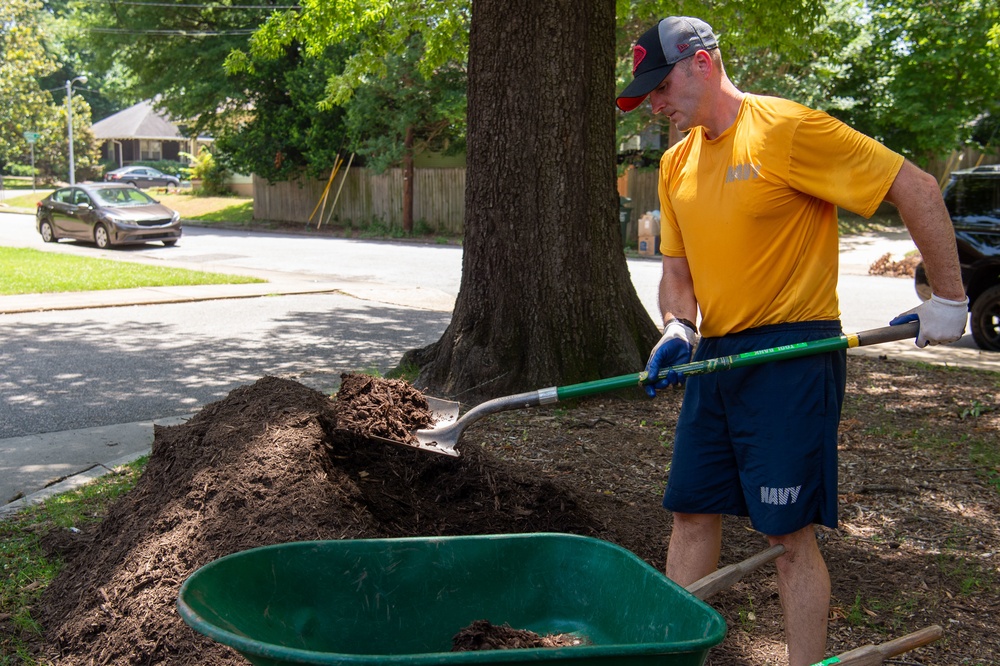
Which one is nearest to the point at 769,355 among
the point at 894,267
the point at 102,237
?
the point at 894,267

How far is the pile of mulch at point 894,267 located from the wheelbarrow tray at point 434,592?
15930 mm

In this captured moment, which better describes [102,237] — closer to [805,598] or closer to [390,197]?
[390,197]

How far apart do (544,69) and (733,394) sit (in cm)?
379

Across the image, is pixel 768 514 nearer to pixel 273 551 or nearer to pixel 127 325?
pixel 273 551

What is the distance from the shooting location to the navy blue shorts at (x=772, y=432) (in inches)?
110

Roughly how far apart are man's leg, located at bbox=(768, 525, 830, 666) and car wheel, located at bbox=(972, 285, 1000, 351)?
8267 millimetres

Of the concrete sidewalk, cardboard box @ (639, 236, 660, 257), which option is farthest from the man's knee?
cardboard box @ (639, 236, 660, 257)

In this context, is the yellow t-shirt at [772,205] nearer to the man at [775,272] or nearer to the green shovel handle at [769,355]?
the man at [775,272]

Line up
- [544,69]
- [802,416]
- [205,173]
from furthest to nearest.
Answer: [205,173]
[544,69]
[802,416]

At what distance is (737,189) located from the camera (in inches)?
110

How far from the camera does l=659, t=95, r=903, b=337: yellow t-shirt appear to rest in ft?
8.82

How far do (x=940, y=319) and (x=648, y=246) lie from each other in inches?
715

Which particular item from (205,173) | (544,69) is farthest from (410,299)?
(205,173)

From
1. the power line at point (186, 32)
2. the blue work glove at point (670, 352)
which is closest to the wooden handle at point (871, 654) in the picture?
the blue work glove at point (670, 352)
